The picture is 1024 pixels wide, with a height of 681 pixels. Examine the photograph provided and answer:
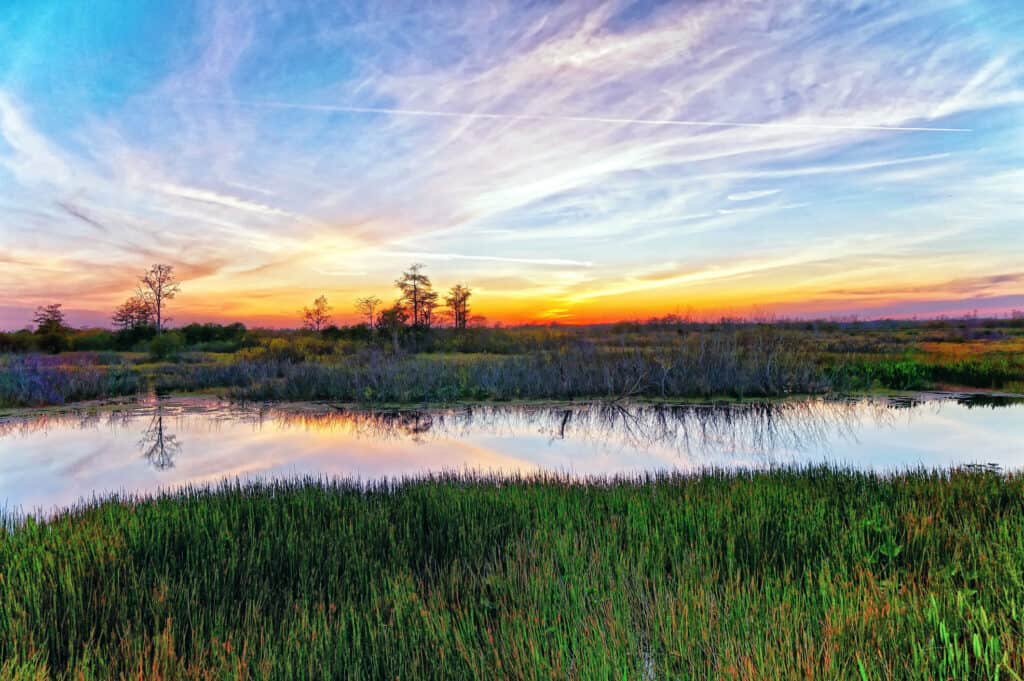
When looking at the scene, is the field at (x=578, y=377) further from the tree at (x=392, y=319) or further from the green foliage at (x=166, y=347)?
the tree at (x=392, y=319)

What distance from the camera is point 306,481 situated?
22.4ft

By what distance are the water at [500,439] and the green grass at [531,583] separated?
2011mm

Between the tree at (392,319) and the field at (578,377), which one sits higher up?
the tree at (392,319)

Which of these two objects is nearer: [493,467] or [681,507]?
[681,507]

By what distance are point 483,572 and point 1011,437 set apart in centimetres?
1116

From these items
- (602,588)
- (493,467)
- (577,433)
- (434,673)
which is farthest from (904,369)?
(434,673)

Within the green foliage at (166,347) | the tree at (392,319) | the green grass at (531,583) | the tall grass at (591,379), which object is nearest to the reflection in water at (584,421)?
the tall grass at (591,379)

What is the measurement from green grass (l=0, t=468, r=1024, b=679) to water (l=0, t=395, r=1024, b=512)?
201 centimetres

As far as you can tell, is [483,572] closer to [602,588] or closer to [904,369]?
[602,588]

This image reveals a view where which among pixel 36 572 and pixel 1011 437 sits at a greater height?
pixel 36 572

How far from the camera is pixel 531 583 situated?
12.7 feet

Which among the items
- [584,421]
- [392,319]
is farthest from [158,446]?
[392,319]

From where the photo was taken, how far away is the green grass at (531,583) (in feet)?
9.70

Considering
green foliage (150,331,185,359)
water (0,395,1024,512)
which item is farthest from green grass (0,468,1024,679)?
green foliage (150,331,185,359)
